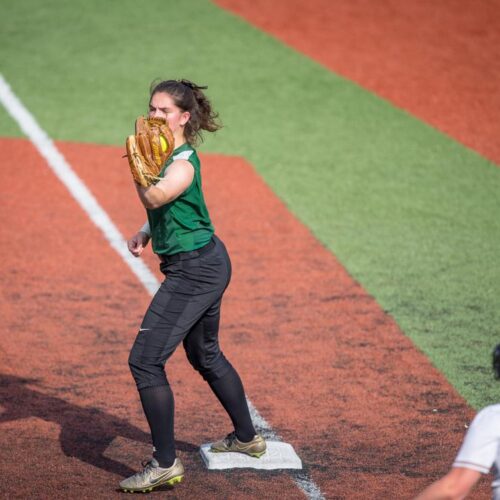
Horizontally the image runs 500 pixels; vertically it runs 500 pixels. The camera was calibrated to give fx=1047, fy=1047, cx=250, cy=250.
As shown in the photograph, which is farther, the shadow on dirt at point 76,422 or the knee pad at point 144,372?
the shadow on dirt at point 76,422

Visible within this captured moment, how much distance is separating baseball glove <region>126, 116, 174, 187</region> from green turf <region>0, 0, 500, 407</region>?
270 centimetres

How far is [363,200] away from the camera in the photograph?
10.1 meters

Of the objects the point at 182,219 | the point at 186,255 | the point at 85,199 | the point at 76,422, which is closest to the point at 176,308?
the point at 186,255

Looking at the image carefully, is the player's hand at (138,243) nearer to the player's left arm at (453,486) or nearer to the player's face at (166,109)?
the player's face at (166,109)

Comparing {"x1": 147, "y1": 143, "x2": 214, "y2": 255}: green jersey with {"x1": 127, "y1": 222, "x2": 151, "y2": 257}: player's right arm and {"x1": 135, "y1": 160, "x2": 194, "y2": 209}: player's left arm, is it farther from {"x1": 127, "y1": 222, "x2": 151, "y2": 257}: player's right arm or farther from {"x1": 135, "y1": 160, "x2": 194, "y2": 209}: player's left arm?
{"x1": 127, "y1": 222, "x2": 151, "y2": 257}: player's right arm

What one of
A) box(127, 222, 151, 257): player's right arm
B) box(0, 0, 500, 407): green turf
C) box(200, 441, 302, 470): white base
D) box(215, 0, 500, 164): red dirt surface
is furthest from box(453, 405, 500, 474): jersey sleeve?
box(215, 0, 500, 164): red dirt surface

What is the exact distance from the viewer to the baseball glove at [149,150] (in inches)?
185

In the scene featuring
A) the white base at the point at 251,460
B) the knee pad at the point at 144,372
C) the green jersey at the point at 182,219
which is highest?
the green jersey at the point at 182,219

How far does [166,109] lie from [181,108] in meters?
0.08

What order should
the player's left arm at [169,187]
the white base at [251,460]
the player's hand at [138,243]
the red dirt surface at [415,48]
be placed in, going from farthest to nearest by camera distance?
the red dirt surface at [415,48] → the white base at [251,460] → the player's hand at [138,243] → the player's left arm at [169,187]

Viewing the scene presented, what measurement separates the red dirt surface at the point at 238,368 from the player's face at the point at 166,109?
5.81 feet

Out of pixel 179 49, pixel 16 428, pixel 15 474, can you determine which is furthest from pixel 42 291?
pixel 179 49

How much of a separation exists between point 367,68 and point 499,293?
22.3 ft

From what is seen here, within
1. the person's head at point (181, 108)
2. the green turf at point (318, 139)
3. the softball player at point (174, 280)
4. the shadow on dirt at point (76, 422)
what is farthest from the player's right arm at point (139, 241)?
the green turf at point (318, 139)
